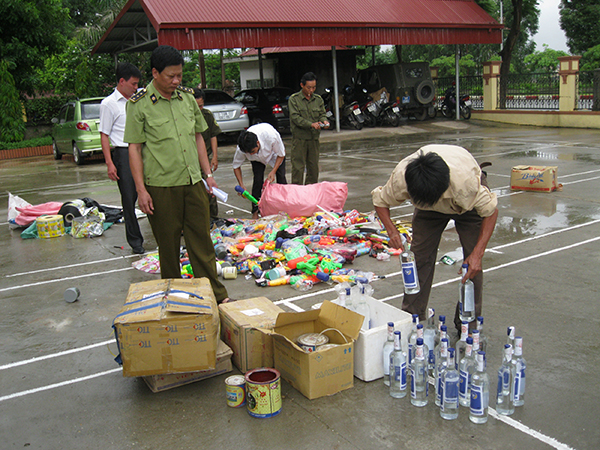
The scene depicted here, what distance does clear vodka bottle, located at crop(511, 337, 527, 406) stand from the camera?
3035mm

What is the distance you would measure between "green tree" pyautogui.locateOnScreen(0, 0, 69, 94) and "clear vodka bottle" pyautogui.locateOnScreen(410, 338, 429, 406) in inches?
745

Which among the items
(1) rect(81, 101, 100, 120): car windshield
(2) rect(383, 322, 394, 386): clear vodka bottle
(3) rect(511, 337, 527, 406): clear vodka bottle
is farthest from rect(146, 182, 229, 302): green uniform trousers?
(1) rect(81, 101, 100, 120): car windshield

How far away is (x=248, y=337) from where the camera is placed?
357 centimetres

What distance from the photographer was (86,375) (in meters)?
3.77

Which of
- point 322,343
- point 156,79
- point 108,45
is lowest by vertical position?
point 322,343

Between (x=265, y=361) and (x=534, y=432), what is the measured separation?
164 centimetres

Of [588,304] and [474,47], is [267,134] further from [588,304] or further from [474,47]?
[474,47]

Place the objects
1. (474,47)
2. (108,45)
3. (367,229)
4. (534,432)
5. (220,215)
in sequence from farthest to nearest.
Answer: (474,47), (108,45), (220,215), (367,229), (534,432)

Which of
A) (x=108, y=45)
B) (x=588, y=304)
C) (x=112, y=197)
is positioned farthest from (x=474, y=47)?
(x=588, y=304)

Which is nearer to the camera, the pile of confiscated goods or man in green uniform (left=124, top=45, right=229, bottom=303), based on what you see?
man in green uniform (left=124, top=45, right=229, bottom=303)

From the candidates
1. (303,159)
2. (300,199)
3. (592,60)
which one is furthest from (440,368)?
(592,60)

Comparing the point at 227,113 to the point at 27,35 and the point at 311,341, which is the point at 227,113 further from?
the point at 311,341

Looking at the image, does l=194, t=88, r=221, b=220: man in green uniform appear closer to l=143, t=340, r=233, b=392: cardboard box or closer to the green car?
l=143, t=340, r=233, b=392: cardboard box

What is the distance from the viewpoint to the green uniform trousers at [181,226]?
4.23 m
